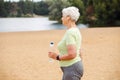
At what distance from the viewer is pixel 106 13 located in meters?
11.8

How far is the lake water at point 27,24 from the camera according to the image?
8.21 m

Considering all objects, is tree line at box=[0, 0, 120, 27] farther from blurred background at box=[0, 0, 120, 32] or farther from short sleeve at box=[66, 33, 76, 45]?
short sleeve at box=[66, 33, 76, 45]

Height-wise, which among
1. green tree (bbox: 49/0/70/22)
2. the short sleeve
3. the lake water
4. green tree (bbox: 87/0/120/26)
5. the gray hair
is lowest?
green tree (bbox: 87/0/120/26)

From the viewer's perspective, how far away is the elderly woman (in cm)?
221

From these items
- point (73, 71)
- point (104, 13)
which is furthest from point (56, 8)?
point (73, 71)

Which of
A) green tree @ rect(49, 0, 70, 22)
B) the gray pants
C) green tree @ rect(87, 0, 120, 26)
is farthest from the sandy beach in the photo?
the gray pants

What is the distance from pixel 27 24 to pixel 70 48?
647 cm

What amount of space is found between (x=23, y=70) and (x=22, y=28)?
9.83ft

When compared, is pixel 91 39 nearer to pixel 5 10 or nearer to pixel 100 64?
pixel 5 10

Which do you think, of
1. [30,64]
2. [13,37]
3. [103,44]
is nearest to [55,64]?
[30,64]

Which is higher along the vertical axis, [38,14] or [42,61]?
[38,14]

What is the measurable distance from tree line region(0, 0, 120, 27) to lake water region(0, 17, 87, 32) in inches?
5.0

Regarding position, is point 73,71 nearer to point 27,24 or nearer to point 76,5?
point 27,24

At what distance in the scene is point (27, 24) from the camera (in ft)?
28.2
